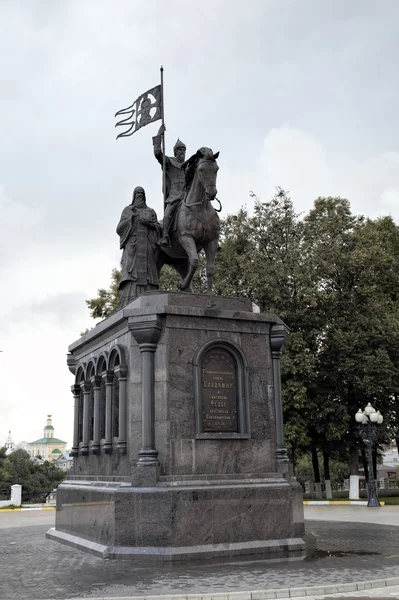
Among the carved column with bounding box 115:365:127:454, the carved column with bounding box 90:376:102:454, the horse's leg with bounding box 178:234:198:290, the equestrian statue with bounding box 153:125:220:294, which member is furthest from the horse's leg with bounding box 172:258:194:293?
the carved column with bounding box 115:365:127:454

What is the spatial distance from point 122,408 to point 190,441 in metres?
1.42

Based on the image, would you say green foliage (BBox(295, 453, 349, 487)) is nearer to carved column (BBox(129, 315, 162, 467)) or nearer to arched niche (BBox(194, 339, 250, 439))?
arched niche (BBox(194, 339, 250, 439))

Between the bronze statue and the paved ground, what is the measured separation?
5.22 metres

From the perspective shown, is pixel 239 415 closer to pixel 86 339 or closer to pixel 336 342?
pixel 86 339

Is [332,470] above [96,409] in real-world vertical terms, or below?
below

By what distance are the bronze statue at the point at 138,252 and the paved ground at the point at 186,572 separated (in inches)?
206

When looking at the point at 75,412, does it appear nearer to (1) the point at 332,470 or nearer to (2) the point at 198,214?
(2) the point at 198,214

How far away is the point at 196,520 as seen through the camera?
34.3 ft

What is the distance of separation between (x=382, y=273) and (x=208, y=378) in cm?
2433

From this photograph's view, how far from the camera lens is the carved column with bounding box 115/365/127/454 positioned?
11508 millimetres

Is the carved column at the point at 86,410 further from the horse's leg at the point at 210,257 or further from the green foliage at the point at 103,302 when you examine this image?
the green foliage at the point at 103,302

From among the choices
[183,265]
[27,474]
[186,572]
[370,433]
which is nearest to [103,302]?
[370,433]

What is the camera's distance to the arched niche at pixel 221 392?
1134 centimetres

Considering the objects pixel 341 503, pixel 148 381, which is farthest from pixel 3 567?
pixel 341 503
